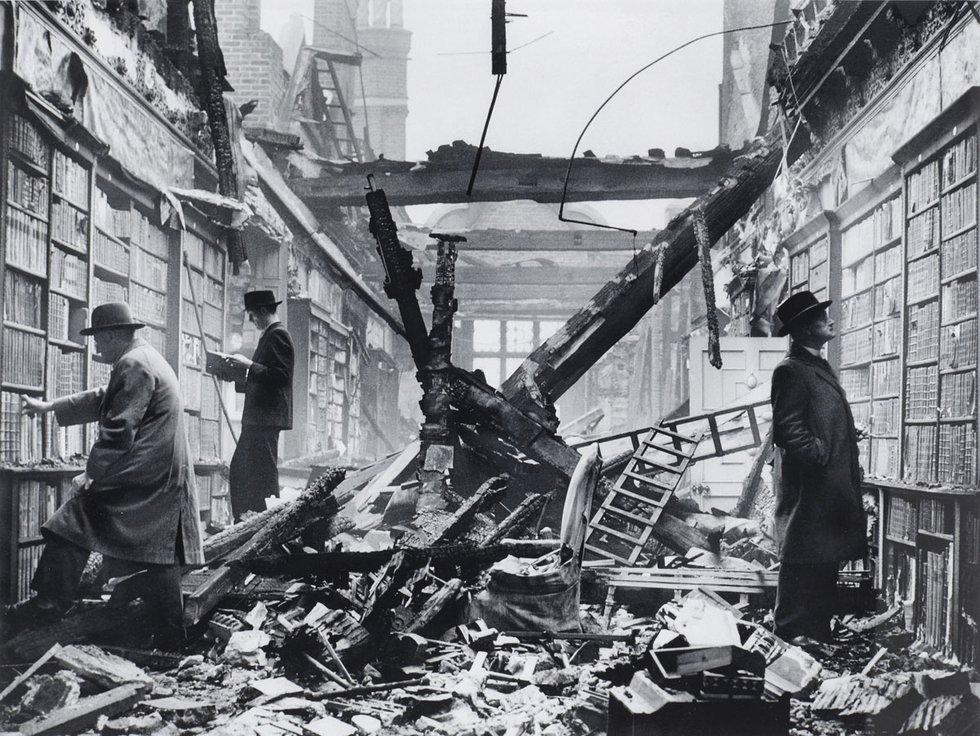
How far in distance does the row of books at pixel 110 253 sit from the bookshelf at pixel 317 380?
553 cm

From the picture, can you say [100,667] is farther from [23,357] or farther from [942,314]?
[942,314]

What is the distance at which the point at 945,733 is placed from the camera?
3748 mm

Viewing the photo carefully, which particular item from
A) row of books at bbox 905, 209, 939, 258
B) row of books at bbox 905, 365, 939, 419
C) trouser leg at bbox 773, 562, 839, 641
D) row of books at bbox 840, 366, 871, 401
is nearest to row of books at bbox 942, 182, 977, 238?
row of books at bbox 905, 209, 939, 258

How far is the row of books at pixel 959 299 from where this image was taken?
5329 millimetres

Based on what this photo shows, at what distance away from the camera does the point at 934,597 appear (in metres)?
5.47

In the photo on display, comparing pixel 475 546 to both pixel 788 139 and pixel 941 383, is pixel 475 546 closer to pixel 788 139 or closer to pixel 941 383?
pixel 941 383

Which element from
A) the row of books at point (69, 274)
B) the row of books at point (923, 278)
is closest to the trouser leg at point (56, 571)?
the row of books at point (69, 274)

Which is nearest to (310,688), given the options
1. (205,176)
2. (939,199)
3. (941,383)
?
(941,383)

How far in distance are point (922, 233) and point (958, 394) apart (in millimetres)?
1453

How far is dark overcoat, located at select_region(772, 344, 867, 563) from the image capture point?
194 inches

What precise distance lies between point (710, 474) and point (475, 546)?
263 inches

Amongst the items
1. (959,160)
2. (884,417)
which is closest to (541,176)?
(884,417)

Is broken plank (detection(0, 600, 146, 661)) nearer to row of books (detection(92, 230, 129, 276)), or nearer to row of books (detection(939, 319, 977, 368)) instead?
row of books (detection(92, 230, 129, 276))

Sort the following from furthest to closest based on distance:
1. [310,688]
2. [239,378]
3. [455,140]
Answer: [455,140] → [239,378] → [310,688]
